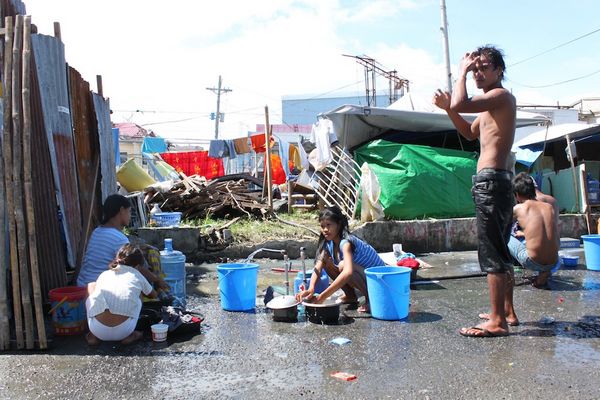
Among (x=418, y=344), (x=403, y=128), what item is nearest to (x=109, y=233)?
(x=418, y=344)

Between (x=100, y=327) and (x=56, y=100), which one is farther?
(x=56, y=100)

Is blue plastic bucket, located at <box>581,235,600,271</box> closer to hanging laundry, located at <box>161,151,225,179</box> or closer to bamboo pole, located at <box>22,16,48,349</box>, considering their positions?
bamboo pole, located at <box>22,16,48,349</box>

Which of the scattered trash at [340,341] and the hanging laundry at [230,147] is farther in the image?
the hanging laundry at [230,147]

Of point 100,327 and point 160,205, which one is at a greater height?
point 160,205

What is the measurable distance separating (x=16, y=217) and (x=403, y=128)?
8.91 m

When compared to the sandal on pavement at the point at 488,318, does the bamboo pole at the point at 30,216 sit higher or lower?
higher

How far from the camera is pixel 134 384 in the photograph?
11.0 feet

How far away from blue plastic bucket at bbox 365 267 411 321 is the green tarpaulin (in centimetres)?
472

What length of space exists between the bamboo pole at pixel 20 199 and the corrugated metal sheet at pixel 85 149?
1.65 m

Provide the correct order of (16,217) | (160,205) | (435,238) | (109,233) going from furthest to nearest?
(160,205), (435,238), (109,233), (16,217)

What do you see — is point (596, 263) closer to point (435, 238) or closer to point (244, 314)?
point (435, 238)

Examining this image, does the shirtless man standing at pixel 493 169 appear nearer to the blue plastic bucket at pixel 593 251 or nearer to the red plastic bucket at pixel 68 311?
the red plastic bucket at pixel 68 311

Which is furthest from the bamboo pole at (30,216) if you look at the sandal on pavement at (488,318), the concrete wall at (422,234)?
the concrete wall at (422,234)

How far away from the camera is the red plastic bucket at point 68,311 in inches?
172
